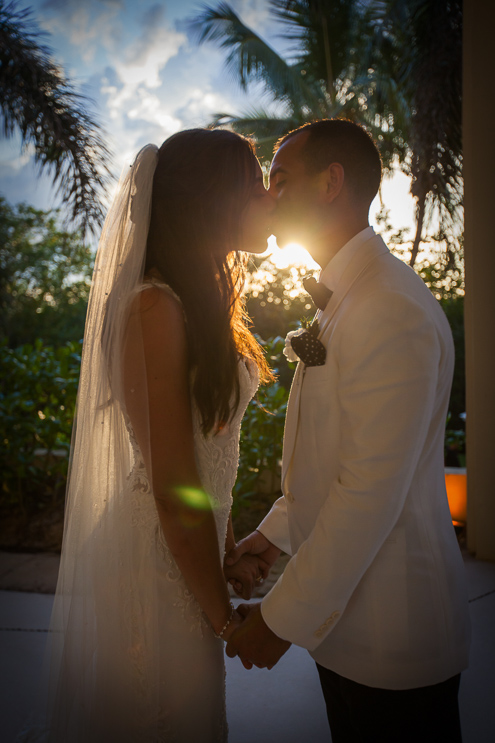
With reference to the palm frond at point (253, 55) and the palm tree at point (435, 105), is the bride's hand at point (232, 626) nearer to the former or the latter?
the palm tree at point (435, 105)

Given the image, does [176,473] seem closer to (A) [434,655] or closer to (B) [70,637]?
(B) [70,637]

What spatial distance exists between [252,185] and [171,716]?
1.69m

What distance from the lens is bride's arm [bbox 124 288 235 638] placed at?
1448mm

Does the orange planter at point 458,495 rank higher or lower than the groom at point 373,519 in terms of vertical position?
lower

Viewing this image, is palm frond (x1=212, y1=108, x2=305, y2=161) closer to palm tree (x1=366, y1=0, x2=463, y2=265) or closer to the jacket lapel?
palm tree (x1=366, y1=0, x2=463, y2=265)

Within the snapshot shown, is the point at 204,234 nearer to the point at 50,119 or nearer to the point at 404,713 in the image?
the point at 404,713

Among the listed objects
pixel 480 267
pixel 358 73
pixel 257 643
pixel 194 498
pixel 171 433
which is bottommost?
pixel 257 643

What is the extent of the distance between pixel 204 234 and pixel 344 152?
54cm

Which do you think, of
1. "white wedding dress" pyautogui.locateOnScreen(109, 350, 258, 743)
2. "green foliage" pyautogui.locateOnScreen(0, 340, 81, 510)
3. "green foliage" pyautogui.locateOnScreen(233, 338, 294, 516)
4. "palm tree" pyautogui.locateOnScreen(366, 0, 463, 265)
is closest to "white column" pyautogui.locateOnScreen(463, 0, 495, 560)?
"green foliage" pyautogui.locateOnScreen(233, 338, 294, 516)

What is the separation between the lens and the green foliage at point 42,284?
2441cm

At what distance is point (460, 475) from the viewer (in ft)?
15.9

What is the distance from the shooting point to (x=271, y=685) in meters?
2.69

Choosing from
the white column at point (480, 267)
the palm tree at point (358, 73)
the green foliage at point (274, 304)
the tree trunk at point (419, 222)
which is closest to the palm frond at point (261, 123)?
the palm tree at point (358, 73)

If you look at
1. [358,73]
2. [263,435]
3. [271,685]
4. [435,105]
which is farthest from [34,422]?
[358,73]
